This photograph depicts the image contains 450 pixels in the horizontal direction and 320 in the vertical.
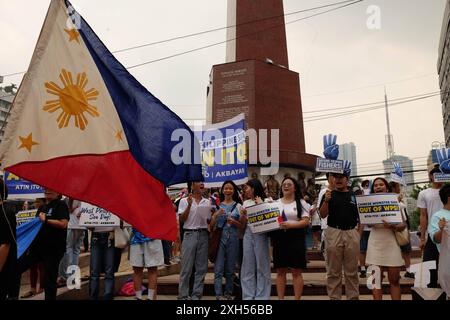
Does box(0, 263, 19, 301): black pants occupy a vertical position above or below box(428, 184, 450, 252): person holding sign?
below

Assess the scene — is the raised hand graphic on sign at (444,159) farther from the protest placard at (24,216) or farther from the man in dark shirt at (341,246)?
the protest placard at (24,216)

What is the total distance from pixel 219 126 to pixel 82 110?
132 inches

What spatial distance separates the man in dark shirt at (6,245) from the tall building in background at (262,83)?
1248 cm

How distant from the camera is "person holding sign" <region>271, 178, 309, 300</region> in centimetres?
475

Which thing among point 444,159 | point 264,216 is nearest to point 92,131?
point 264,216

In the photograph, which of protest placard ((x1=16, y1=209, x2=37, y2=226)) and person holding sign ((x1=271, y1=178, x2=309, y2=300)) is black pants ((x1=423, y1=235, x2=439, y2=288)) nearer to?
person holding sign ((x1=271, y1=178, x2=309, y2=300))

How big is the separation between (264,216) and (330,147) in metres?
1.53

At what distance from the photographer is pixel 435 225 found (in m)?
4.12

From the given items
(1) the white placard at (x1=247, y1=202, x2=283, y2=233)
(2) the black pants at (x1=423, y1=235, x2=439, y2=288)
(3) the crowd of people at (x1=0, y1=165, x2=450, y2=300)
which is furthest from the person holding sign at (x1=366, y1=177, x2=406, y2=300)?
(1) the white placard at (x1=247, y1=202, x2=283, y2=233)

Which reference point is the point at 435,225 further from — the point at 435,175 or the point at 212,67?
the point at 212,67

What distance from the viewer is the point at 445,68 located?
179 feet

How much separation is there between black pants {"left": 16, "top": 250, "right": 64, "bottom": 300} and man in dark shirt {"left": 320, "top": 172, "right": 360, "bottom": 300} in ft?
10.8

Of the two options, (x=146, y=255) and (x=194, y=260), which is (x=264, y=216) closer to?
(x=194, y=260)
